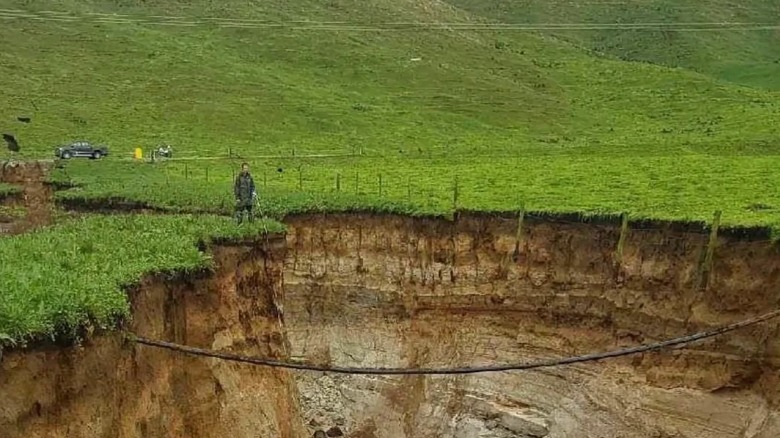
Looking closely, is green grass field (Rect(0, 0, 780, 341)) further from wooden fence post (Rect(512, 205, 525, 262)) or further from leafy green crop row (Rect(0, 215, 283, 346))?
wooden fence post (Rect(512, 205, 525, 262))

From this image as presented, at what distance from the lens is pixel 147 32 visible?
209 ft

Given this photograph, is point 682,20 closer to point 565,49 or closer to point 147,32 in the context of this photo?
point 565,49

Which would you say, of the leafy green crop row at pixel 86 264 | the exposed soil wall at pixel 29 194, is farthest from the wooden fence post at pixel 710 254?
the exposed soil wall at pixel 29 194

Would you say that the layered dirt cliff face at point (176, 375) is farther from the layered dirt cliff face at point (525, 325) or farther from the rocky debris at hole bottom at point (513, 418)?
the rocky debris at hole bottom at point (513, 418)

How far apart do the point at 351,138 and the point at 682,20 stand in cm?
6446

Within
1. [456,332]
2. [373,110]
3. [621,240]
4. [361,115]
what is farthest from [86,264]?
[373,110]

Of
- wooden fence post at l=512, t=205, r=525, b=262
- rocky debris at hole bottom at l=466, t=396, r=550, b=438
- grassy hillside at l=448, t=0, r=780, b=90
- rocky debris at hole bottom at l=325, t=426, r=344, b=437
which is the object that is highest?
grassy hillside at l=448, t=0, r=780, b=90

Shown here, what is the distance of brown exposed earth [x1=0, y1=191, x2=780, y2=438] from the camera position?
14.1 metres

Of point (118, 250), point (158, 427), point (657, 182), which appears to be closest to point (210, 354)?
point (158, 427)

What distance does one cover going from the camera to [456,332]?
22250 millimetres

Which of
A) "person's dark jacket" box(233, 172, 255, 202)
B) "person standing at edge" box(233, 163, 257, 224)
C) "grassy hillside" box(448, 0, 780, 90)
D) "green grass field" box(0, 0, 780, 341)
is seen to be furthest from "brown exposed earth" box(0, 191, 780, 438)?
"grassy hillside" box(448, 0, 780, 90)

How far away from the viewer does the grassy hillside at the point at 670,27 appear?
8919 cm

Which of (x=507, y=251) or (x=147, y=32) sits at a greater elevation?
(x=147, y=32)

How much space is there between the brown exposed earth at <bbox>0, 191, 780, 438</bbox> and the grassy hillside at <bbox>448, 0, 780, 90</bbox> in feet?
218
